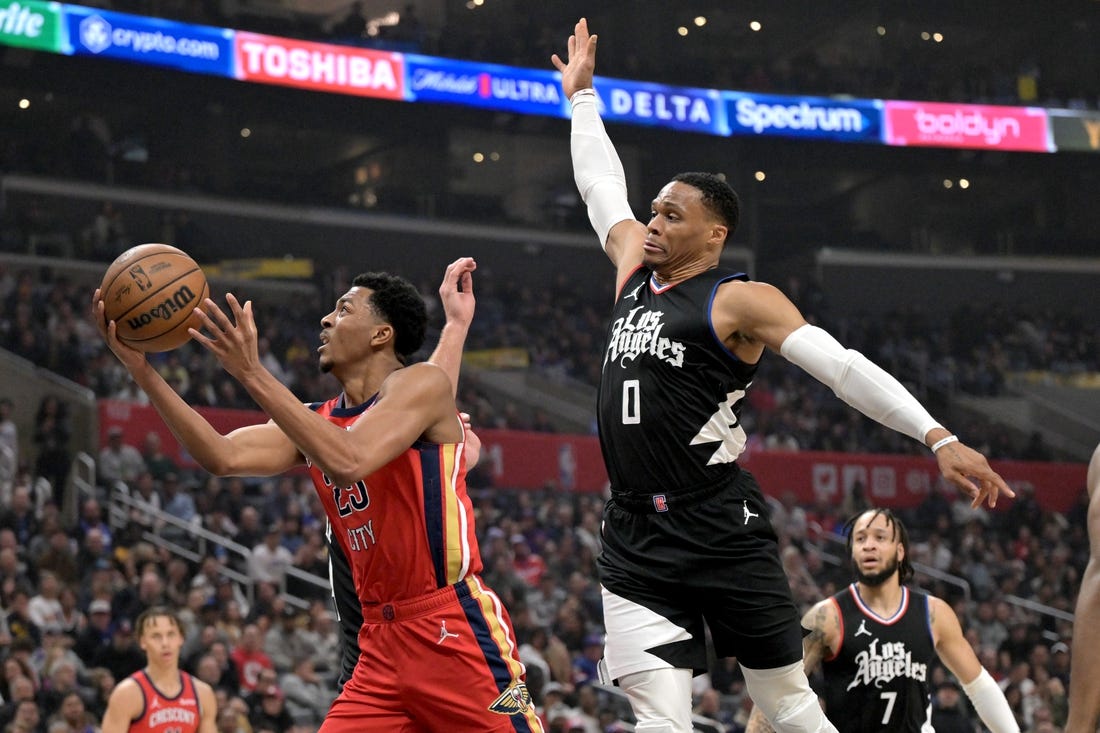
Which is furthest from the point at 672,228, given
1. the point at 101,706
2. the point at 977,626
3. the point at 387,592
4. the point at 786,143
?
the point at 786,143

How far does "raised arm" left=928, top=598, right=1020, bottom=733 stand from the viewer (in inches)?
250

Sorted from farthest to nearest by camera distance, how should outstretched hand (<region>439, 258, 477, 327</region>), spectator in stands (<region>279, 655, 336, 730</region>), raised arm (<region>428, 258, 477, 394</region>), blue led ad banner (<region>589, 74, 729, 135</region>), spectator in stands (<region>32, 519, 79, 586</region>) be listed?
blue led ad banner (<region>589, 74, 729, 135</region>) → spectator in stands (<region>32, 519, 79, 586</region>) → spectator in stands (<region>279, 655, 336, 730</region>) → outstretched hand (<region>439, 258, 477, 327</region>) → raised arm (<region>428, 258, 477, 394</region>)

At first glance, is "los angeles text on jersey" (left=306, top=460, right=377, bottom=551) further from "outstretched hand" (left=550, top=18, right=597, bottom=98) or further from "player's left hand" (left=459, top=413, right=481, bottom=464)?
"outstretched hand" (left=550, top=18, right=597, bottom=98)

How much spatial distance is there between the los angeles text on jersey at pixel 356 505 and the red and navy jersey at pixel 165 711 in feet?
11.5

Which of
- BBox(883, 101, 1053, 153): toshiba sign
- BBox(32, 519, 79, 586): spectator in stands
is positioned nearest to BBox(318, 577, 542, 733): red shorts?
BBox(32, 519, 79, 586): spectator in stands

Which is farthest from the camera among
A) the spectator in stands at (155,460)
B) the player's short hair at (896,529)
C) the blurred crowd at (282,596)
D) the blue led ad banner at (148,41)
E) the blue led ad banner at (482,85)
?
the blue led ad banner at (482,85)

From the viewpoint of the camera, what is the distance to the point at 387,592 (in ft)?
14.7

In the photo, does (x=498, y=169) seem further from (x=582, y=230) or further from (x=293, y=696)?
(x=293, y=696)

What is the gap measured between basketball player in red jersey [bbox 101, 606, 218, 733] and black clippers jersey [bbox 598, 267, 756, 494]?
3503mm

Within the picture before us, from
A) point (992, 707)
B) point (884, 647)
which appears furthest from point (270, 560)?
point (992, 707)

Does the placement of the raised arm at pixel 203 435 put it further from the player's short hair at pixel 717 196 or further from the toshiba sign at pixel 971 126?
the toshiba sign at pixel 971 126

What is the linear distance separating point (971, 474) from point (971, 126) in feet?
94.8

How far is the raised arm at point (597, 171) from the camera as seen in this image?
214 inches

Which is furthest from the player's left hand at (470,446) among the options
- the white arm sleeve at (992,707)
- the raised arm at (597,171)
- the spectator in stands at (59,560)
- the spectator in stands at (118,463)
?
the spectator in stands at (118,463)
